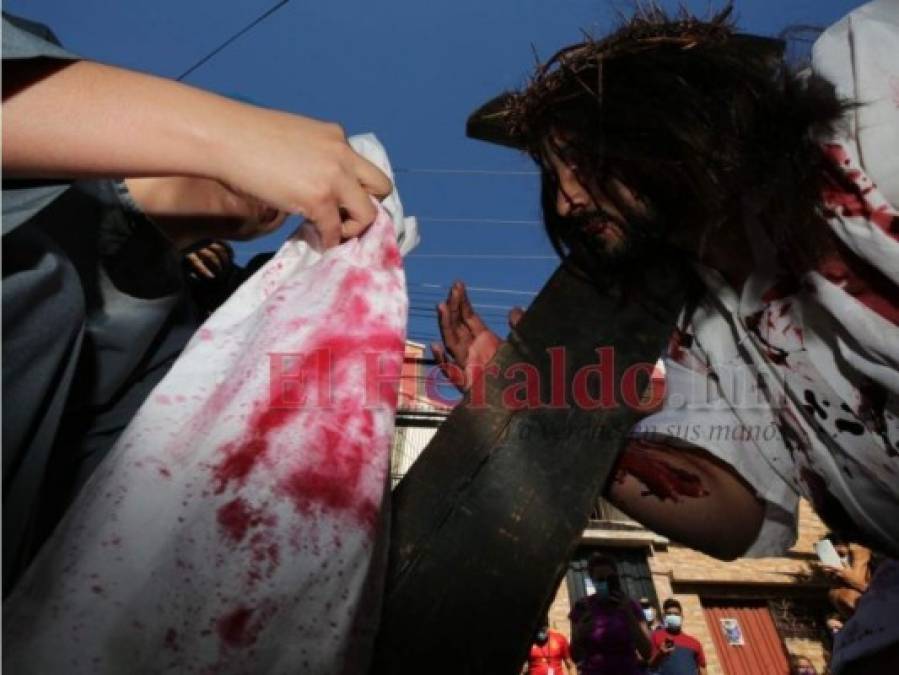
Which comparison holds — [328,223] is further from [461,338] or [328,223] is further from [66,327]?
[461,338]

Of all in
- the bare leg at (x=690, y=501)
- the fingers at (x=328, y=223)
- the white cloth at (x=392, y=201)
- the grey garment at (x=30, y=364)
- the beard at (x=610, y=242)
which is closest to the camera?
the grey garment at (x=30, y=364)

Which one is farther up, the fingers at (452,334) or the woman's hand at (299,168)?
the fingers at (452,334)

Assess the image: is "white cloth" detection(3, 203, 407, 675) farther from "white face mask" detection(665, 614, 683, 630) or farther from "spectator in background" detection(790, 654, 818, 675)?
"spectator in background" detection(790, 654, 818, 675)

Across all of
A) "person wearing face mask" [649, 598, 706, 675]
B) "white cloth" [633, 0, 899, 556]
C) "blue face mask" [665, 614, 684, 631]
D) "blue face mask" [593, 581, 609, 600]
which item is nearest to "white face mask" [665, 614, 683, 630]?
"blue face mask" [665, 614, 684, 631]

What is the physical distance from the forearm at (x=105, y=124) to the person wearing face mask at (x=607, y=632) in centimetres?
505

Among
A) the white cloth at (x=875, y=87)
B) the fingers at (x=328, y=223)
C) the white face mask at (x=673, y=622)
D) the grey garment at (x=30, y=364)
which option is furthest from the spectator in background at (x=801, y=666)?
the grey garment at (x=30, y=364)

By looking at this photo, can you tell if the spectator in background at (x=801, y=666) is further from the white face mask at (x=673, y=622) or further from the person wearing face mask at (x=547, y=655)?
the person wearing face mask at (x=547, y=655)

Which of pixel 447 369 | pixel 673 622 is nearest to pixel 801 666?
pixel 673 622

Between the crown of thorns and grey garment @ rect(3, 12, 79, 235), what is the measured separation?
1.14 meters

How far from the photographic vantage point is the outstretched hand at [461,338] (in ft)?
4.65

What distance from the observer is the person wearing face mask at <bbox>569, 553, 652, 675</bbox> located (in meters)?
4.38

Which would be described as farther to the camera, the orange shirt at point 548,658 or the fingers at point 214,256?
the orange shirt at point 548,658

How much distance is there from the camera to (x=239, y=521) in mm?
622

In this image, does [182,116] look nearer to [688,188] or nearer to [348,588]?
[348,588]
